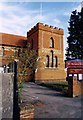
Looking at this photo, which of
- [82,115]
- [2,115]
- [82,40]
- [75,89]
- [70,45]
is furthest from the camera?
[70,45]

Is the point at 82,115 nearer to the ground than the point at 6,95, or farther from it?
nearer to the ground

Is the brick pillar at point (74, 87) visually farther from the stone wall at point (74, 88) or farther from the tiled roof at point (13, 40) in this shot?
the tiled roof at point (13, 40)

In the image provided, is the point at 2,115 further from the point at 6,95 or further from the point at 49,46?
the point at 49,46

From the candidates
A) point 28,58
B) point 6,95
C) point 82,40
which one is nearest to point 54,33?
point 82,40

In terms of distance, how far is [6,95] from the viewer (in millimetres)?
5109

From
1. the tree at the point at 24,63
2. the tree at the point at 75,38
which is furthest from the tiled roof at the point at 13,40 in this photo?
the tree at the point at 24,63

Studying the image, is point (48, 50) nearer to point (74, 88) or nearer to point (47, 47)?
point (47, 47)

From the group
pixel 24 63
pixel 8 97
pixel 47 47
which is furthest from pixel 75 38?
pixel 8 97

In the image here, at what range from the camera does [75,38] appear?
30.7 m

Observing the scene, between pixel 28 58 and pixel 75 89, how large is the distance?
5.85 metres

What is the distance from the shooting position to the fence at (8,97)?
494 cm

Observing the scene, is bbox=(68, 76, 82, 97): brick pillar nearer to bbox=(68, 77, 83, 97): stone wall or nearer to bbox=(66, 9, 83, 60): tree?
bbox=(68, 77, 83, 97): stone wall

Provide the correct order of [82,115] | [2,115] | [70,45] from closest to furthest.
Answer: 1. [2,115]
2. [82,115]
3. [70,45]

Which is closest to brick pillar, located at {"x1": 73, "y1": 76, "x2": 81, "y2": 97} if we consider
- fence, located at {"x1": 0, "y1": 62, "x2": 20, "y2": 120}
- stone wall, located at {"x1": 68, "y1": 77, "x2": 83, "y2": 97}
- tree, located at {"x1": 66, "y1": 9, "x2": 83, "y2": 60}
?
stone wall, located at {"x1": 68, "y1": 77, "x2": 83, "y2": 97}
